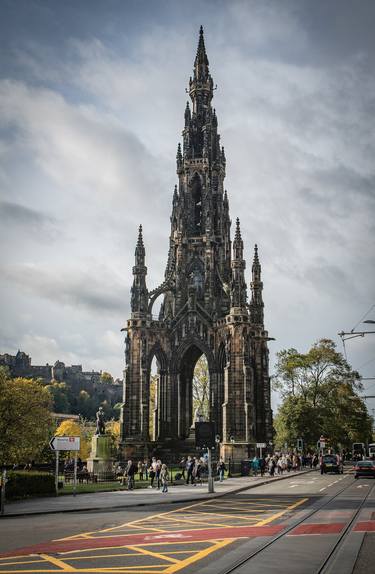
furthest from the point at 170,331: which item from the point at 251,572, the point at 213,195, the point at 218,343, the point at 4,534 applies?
the point at 251,572

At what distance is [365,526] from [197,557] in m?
5.95

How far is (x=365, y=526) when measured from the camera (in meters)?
15.7

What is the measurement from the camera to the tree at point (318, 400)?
62594 millimetres

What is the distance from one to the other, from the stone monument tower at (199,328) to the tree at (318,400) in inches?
104

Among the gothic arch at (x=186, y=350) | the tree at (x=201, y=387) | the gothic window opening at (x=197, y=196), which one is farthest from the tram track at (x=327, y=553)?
the gothic window opening at (x=197, y=196)

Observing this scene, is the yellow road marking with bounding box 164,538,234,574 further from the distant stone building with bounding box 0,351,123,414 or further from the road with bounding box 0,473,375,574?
the distant stone building with bounding box 0,351,123,414

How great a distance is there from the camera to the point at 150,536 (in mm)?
14602

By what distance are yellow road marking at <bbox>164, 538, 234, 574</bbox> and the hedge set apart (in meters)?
14.5

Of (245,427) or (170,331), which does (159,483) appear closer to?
(245,427)

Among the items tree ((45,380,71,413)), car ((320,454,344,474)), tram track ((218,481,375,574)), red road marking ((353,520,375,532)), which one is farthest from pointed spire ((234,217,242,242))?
tree ((45,380,71,413))

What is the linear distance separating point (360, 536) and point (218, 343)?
47904 mm

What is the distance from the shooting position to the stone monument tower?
57.3m

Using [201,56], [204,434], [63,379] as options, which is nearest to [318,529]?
[204,434]

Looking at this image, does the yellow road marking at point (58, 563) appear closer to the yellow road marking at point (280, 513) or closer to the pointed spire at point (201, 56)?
the yellow road marking at point (280, 513)
